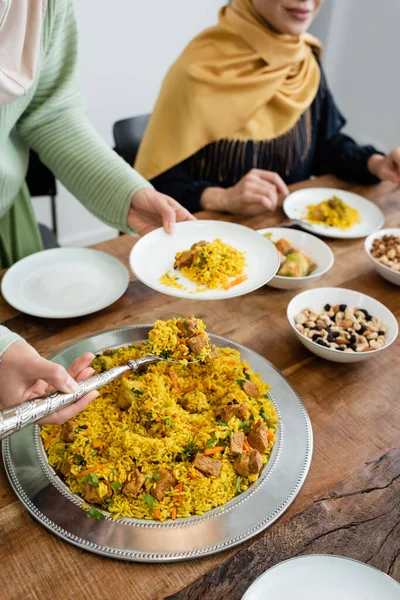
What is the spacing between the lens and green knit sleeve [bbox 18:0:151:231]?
1475mm

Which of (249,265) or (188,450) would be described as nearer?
(188,450)

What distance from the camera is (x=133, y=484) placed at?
36.8 inches

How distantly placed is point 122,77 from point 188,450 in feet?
9.37

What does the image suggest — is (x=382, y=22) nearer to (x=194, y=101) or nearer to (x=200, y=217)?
(x=194, y=101)

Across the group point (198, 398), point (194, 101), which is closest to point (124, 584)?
point (198, 398)

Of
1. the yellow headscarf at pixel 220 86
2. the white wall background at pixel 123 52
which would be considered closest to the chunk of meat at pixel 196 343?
the yellow headscarf at pixel 220 86

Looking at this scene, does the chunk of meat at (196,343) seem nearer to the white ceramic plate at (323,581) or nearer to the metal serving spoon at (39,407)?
the metal serving spoon at (39,407)

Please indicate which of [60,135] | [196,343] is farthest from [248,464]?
[60,135]

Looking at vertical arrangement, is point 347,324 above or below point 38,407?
below

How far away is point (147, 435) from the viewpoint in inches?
40.4

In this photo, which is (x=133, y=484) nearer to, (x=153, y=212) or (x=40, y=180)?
(x=153, y=212)

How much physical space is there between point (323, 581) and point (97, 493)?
0.39m

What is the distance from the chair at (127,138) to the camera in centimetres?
227

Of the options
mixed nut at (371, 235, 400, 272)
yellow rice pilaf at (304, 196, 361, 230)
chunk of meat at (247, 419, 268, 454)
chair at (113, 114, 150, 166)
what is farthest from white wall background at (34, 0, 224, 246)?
chunk of meat at (247, 419, 268, 454)
